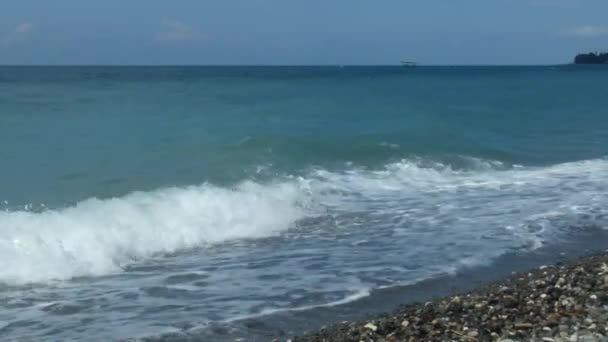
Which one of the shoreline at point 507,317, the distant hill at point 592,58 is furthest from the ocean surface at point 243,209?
the distant hill at point 592,58

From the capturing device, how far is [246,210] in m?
16.2

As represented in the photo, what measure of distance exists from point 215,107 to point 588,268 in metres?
28.4

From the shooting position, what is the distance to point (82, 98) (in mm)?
39156

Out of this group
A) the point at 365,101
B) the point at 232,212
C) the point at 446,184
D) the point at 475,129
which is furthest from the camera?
the point at 365,101

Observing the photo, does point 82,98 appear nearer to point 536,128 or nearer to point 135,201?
point 536,128

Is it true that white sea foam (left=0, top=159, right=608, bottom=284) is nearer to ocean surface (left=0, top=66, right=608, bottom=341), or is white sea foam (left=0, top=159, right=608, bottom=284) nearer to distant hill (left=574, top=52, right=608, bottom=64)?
ocean surface (left=0, top=66, right=608, bottom=341)

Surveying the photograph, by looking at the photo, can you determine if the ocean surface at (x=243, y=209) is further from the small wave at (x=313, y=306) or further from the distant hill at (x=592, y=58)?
the distant hill at (x=592, y=58)

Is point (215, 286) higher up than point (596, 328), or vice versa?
point (596, 328)

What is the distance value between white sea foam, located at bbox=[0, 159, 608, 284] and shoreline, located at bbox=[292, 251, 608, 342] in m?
4.46

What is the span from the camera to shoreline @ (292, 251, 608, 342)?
7.24 m

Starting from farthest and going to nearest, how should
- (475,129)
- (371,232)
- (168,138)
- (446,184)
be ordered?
(475,129), (168,138), (446,184), (371,232)

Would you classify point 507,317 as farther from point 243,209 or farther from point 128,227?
point 243,209

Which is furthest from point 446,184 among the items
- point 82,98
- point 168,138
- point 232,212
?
point 82,98

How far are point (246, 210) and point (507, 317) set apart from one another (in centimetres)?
883
